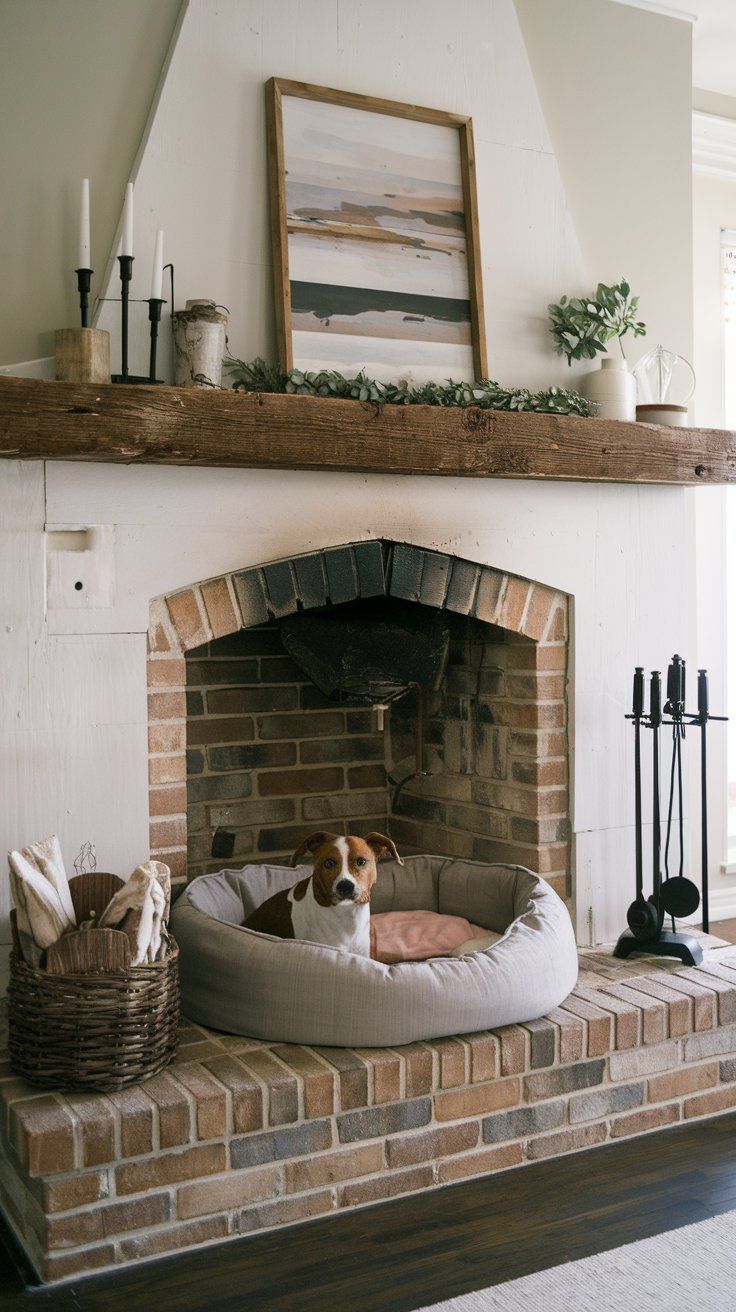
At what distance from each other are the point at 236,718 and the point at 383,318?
121 centimetres

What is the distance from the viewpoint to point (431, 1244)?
2070 mm

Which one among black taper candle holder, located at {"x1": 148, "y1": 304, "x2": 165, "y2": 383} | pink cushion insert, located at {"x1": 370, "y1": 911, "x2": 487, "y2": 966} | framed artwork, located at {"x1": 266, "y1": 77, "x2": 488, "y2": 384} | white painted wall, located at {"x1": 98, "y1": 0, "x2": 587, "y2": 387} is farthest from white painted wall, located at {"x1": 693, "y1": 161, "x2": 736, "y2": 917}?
black taper candle holder, located at {"x1": 148, "y1": 304, "x2": 165, "y2": 383}

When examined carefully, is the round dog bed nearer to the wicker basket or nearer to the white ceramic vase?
the wicker basket

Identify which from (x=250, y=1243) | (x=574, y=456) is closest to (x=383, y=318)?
(x=574, y=456)

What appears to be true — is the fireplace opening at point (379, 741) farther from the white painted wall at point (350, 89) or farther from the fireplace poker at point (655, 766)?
the white painted wall at point (350, 89)

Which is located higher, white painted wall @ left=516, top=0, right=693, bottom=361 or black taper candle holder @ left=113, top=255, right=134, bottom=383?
white painted wall @ left=516, top=0, right=693, bottom=361

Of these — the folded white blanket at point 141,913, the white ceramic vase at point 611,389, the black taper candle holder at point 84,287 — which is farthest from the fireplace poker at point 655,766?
the black taper candle holder at point 84,287

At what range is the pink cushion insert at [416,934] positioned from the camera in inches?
109

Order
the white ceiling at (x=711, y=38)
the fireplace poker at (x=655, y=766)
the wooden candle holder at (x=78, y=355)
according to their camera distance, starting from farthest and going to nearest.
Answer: the white ceiling at (x=711, y=38) → the fireplace poker at (x=655, y=766) → the wooden candle holder at (x=78, y=355)

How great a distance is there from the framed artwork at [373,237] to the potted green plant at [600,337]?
27 centimetres

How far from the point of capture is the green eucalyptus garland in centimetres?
266

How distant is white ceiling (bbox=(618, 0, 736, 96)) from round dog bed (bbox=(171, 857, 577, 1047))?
2584 millimetres

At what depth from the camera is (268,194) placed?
2721mm

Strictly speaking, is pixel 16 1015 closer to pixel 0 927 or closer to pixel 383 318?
pixel 0 927
